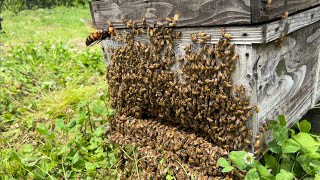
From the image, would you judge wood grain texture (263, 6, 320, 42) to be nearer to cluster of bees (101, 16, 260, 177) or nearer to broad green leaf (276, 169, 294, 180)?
cluster of bees (101, 16, 260, 177)

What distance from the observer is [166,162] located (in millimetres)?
2381

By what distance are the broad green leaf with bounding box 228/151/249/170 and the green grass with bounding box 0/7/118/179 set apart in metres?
1.21

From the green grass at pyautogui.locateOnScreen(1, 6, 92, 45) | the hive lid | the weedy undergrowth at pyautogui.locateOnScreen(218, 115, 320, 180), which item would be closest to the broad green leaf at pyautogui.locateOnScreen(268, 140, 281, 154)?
the weedy undergrowth at pyautogui.locateOnScreen(218, 115, 320, 180)

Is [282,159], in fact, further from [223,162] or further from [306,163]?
[223,162]

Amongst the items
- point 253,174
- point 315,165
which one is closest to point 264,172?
point 253,174

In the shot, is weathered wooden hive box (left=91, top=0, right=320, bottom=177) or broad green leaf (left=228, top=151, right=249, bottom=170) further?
broad green leaf (left=228, top=151, right=249, bottom=170)

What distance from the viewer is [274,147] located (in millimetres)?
2045

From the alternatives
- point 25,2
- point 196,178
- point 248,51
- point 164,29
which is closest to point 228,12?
point 248,51

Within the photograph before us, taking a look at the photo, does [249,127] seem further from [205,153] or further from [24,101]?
[24,101]

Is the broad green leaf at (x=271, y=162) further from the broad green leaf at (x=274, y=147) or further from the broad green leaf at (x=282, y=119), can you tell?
the broad green leaf at (x=282, y=119)

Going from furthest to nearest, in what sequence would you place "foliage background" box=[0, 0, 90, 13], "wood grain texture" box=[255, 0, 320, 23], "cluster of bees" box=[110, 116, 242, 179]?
"foliage background" box=[0, 0, 90, 13], "cluster of bees" box=[110, 116, 242, 179], "wood grain texture" box=[255, 0, 320, 23]

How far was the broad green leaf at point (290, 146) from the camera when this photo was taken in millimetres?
1938

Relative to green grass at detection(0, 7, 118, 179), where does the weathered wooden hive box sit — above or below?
above

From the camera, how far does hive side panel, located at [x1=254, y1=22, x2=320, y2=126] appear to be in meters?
1.88
